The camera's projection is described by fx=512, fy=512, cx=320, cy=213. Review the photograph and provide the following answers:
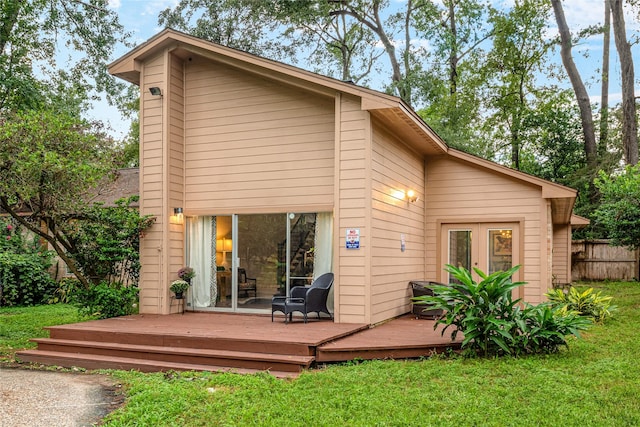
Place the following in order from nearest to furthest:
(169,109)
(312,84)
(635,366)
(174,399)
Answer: (174,399) → (635,366) → (312,84) → (169,109)

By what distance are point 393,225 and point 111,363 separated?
16.4ft

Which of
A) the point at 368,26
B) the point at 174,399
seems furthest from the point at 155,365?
the point at 368,26

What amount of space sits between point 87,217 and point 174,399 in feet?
16.2

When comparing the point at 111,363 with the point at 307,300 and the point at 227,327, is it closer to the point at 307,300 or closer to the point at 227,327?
the point at 227,327

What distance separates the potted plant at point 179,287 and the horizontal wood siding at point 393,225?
10.7ft

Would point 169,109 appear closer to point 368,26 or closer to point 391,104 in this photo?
point 391,104

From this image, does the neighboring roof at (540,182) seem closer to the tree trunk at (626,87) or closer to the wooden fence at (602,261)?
the tree trunk at (626,87)

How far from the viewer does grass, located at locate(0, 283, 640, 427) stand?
4.18m

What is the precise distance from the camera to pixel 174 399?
187 inches

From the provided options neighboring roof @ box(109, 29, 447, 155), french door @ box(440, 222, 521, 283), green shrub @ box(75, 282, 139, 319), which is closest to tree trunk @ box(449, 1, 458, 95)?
french door @ box(440, 222, 521, 283)

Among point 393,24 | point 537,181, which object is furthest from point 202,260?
point 393,24

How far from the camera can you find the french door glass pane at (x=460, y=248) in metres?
10.7

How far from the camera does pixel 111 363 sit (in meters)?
6.45

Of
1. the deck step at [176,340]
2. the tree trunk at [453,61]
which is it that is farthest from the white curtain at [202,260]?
the tree trunk at [453,61]
